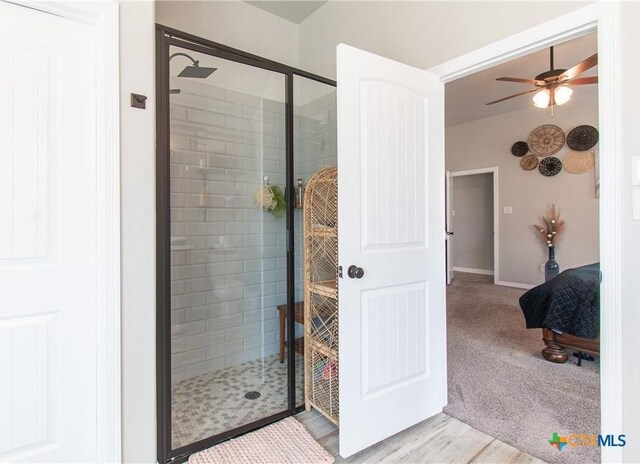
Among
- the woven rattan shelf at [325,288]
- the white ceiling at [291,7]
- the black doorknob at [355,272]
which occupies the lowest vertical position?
the woven rattan shelf at [325,288]

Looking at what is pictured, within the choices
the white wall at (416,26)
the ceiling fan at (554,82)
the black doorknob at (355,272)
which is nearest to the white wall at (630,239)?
the white wall at (416,26)

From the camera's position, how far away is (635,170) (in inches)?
53.1

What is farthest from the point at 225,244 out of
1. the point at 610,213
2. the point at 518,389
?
the point at 518,389

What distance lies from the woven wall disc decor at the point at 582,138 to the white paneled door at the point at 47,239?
18.9 feet

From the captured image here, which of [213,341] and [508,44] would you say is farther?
[213,341]

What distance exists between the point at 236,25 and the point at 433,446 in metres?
3.14

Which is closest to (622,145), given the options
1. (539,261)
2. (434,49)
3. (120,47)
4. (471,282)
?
(434,49)

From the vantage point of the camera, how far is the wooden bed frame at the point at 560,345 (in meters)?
2.67

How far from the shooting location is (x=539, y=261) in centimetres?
535

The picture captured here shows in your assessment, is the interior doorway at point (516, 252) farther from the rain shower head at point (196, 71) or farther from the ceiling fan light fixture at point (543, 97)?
the rain shower head at point (196, 71)

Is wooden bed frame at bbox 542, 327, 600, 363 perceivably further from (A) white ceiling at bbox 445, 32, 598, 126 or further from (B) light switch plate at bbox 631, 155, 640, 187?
(A) white ceiling at bbox 445, 32, 598, 126

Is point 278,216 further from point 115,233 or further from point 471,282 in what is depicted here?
point 471,282

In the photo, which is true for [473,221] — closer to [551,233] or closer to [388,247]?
[551,233]

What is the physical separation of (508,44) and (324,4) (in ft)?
5.45
